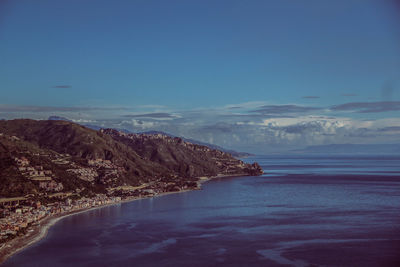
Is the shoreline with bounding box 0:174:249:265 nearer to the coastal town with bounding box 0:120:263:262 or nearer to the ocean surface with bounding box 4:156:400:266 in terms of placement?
the coastal town with bounding box 0:120:263:262

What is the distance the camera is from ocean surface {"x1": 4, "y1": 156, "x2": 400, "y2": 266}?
208 ft

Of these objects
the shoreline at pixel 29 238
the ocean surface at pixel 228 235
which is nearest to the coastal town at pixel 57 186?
the shoreline at pixel 29 238

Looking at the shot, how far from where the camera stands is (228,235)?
80688 millimetres

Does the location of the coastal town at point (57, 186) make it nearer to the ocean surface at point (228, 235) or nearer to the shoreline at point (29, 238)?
the shoreline at point (29, 238)

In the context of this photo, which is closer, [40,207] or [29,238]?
[29,238]

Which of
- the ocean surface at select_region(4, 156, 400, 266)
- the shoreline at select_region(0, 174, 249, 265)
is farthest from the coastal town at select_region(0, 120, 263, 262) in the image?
the ocean surface at select_region(4, 156, 400, 266)

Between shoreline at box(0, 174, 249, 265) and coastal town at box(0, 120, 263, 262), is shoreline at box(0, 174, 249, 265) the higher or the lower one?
the lower one

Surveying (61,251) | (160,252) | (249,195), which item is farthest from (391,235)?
(249,195)

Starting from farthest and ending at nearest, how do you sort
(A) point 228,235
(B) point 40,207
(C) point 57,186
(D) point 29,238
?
(C) point 57,186 → (B) point 40,207 → (A) point 228,235 → (D) point 29,238

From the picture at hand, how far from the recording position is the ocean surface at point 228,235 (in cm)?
6350

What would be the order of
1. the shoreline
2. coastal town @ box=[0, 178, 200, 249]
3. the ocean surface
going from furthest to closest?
coastal town @ box=[0, 178, 200, 249]
the shoreline
the ocean surface

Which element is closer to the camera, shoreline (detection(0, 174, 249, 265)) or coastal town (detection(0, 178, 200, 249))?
shoreline (detection(0, 174, 249, 265))

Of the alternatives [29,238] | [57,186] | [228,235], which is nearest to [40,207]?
[57,186]

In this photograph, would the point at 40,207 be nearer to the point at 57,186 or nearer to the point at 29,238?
the point at 57,186
